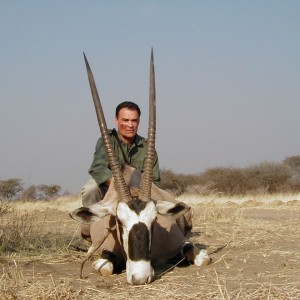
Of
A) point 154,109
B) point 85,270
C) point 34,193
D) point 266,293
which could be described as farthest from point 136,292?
point 34,193

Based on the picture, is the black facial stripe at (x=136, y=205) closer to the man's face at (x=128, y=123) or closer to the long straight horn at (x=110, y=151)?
the long straight horn at (x=110, y=151)

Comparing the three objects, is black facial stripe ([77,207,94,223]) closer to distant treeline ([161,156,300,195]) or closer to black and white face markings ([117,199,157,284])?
black and white face markings ([117,199,157,284])

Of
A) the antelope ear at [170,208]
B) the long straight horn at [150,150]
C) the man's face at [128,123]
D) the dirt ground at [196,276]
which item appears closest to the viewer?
the dirt ground at [196,276]

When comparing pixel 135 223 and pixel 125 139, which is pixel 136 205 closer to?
pixel 135 223

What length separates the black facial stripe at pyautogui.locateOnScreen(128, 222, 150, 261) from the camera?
4035 millimetres

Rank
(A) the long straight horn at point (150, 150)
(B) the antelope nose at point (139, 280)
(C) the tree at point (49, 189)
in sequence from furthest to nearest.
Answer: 1. (C) the tree at point (49, 189)
2. (A) the long straight horn at point (150, 150)
3. (B) the antelope nose at point (139, 280)

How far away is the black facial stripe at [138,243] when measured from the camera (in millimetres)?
4035

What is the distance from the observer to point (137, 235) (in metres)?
4.10

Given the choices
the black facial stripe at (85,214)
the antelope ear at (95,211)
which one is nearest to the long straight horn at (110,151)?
the antelope ear at (95,211)

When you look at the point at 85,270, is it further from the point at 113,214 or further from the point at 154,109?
the point at 154,109

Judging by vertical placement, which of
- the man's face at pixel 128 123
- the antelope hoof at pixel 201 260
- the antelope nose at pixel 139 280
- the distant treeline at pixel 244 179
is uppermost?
the man's face at pixel 128 123

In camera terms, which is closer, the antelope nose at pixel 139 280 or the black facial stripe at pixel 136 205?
the antelope nose at pixel 139 280

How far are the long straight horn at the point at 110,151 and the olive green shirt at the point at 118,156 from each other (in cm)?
88

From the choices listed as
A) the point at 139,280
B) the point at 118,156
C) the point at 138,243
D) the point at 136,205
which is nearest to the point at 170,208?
the point at 136,205
